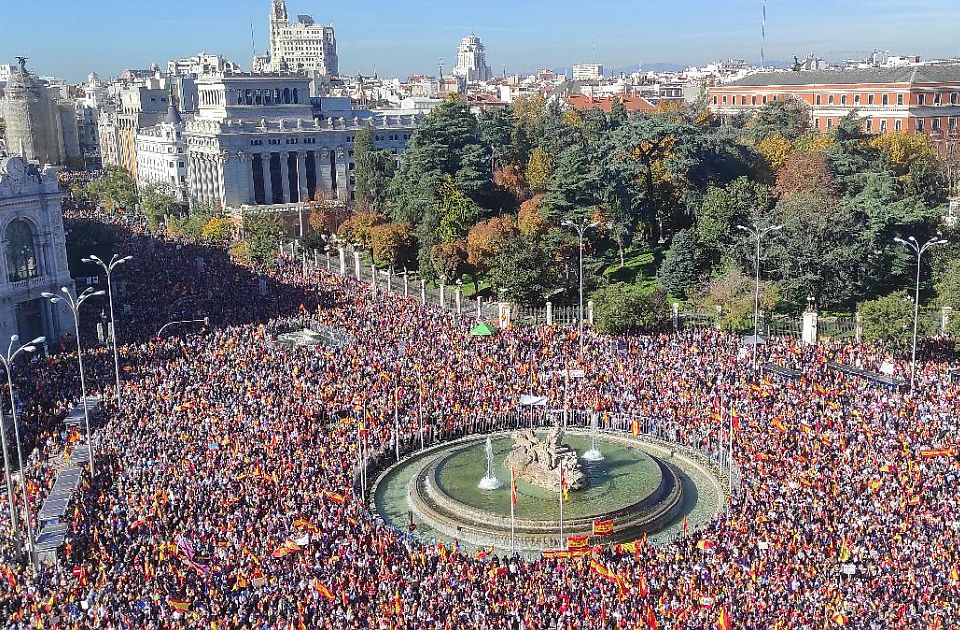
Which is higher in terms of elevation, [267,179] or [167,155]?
[167,155]

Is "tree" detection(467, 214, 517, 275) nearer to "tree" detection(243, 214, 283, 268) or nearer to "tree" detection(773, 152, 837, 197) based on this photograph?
"tree" detection(773, 152, 837, 197)

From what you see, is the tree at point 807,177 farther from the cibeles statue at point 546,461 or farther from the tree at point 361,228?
the cibeles statue at point 546,461

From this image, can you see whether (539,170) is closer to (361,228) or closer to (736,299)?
(361,228)

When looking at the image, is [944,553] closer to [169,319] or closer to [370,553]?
[370,553]

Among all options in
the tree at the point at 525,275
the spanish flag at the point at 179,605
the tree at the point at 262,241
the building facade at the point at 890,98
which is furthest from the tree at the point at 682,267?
the building facade at the point at 890,98

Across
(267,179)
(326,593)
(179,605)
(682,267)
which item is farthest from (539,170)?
(179,605)

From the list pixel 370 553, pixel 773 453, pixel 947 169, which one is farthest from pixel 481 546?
pixel 947 169

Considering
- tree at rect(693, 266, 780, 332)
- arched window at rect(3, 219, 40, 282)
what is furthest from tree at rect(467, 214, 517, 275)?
arched window at rect(3, 219, 40, 282)
